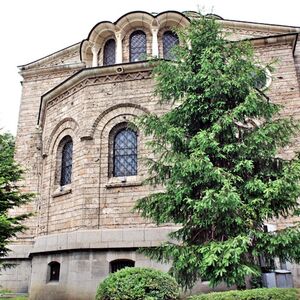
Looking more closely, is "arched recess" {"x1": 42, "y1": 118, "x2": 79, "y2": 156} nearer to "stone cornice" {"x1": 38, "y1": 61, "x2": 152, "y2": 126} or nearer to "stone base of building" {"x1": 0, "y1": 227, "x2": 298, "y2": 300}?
"stone cornice" {"x1": 38, "y1": 61, "x2": 152, "y2": 126}

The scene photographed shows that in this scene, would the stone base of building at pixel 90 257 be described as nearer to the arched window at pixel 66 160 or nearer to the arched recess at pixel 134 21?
the arched window at pixel 66 160

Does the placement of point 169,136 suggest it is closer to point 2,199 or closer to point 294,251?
point 294,251

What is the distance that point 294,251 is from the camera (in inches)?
277

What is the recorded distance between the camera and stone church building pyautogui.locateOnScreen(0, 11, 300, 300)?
430 inches

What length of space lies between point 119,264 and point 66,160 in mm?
4678

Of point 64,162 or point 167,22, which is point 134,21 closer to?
point 167,22

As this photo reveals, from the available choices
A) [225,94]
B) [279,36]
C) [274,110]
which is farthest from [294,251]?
[279,36]

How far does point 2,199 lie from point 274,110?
7910 millimetres

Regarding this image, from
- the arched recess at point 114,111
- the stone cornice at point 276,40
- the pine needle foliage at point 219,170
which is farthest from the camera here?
the stone cornice at point 276,40

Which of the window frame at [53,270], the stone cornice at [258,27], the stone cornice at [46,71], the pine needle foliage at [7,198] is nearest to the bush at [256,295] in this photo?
the pine needle foliage at [7,198]

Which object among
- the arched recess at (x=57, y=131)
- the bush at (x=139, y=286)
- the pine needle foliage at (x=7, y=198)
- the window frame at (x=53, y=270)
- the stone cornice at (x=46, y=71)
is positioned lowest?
the bush at (x=139, y=286)

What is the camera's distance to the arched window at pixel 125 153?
12134mm

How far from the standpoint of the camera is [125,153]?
12352mm

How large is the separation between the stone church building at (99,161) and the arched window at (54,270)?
0.11ft
